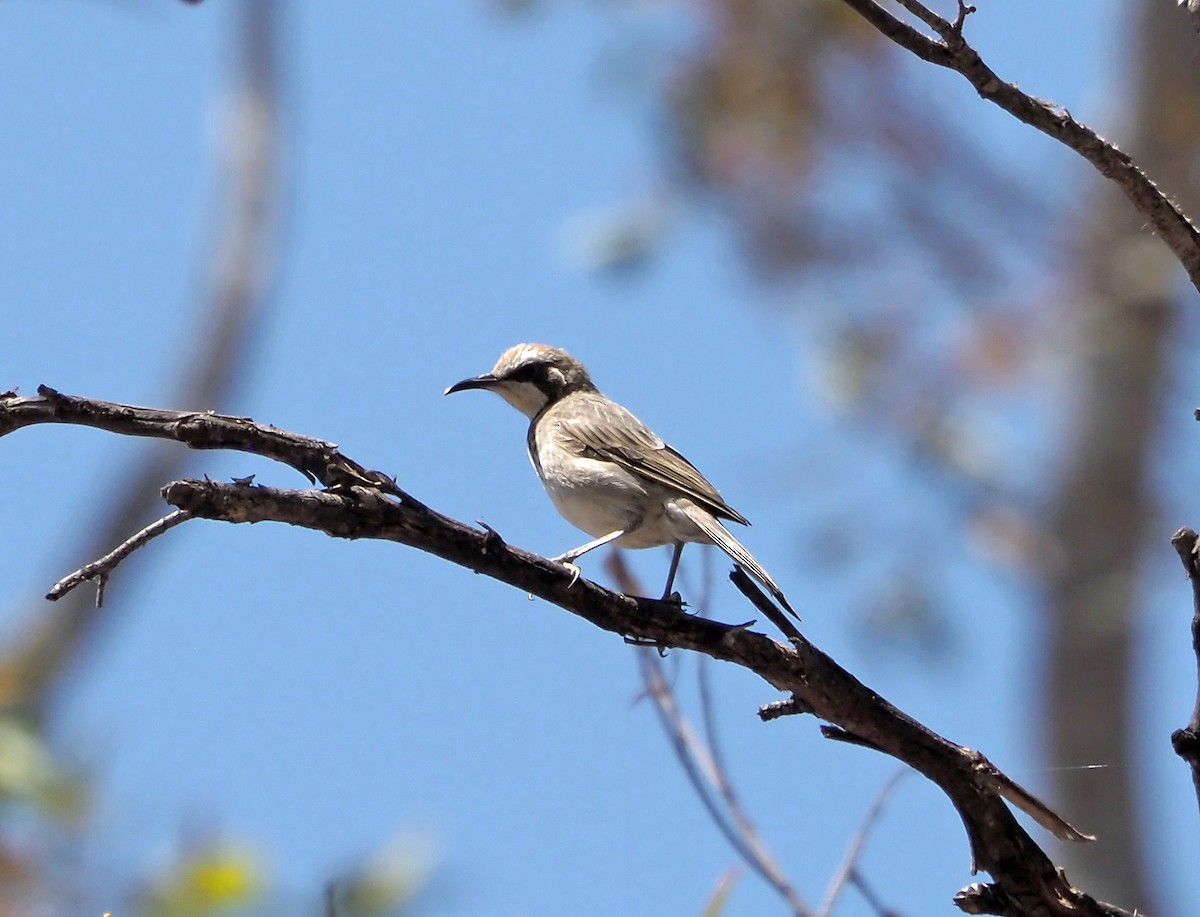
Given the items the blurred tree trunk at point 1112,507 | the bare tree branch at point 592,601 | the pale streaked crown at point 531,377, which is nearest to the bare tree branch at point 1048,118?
the bare tree branch at point 592,601

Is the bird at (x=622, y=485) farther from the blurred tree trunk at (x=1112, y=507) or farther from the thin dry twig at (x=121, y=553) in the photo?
the blurred tree trunk at (x=1112, y=507)

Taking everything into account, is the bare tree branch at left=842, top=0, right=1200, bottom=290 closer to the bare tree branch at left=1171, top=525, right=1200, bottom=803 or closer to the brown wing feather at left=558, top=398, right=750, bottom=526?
the bare tree branch at left=1171, top=525, right=1200, bottom=803

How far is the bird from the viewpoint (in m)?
5.25

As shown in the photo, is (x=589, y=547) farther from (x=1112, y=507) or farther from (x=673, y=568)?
(x=1112, y=507)

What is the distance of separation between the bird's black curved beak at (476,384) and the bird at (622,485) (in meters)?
0.46

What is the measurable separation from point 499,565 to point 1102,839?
9.77 m

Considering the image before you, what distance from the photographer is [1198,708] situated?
8.77 ft

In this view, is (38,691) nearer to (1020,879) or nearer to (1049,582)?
(1020,879)

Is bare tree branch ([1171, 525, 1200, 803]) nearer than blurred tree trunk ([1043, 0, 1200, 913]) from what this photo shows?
Yes

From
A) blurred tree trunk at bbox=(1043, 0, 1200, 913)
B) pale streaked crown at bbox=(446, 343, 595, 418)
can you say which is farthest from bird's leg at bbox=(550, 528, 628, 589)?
blurred tree trunk at bbox=(1043, 0, 1200, 913)

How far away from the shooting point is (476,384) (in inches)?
275

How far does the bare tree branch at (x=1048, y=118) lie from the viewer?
2818 mm

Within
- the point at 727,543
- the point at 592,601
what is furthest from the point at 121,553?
the point at 727,543

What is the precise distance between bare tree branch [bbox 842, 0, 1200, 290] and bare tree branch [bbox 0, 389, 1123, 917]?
110 centimetres
